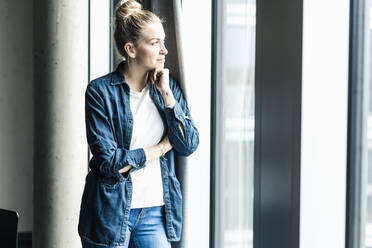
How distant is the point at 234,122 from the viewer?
2098 mm

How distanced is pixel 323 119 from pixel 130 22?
80cm

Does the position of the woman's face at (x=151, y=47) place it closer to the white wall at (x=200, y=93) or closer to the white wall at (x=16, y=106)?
the white wall at (x=200, y=93)

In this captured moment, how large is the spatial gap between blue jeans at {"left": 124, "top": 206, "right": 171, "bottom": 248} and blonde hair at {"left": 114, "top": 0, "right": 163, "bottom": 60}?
0.55 metres

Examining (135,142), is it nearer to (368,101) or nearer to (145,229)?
(145,229)

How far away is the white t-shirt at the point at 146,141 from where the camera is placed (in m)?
1.91

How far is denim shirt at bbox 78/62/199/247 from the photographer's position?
1.86 m

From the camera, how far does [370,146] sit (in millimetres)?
1354

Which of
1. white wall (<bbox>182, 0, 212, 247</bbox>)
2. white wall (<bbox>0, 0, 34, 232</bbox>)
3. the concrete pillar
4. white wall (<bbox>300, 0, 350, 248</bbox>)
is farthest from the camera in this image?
white wall (<bbox>0, 0, 34, 232</bbox>)

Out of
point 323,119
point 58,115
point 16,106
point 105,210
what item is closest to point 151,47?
point 105,210

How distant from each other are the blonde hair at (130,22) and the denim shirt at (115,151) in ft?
0.39

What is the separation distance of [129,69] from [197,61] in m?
0.39

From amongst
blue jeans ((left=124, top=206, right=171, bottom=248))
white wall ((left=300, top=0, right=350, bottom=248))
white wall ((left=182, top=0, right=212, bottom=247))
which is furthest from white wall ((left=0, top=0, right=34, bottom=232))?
white wall ((left=300, top=0, right=350, bottom=248))

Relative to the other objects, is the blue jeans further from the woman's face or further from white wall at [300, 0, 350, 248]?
white wall at [300, 0, 350, 248]

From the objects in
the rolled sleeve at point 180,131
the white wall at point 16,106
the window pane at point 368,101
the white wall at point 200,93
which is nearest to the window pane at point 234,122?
the white wall at point 200,93
